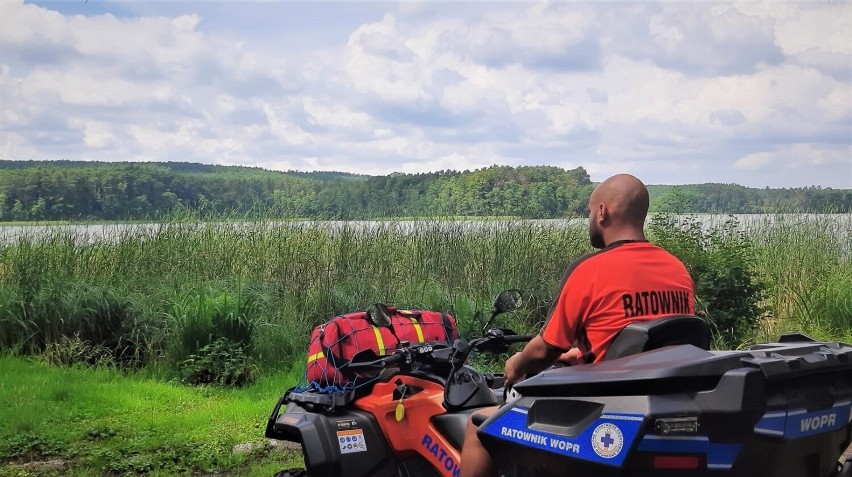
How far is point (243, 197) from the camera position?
562 inches

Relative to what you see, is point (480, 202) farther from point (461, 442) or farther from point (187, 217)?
point (461, 442)

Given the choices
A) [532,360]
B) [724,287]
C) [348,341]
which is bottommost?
[724,287]

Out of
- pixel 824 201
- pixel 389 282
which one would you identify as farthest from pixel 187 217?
pixel 824 201

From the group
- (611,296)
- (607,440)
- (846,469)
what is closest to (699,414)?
(607,440)

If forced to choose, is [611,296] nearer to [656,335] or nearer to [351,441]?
[656,335]

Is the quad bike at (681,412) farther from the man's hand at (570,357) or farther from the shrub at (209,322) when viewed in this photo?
the shrub at (209,322)

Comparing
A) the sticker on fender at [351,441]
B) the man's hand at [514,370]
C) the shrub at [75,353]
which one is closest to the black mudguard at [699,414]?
the man's hand at [514,370]

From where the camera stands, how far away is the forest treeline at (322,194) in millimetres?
13312

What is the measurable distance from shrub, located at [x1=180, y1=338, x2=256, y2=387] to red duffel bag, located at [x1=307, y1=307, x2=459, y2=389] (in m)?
4.46

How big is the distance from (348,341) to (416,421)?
1.95 feet

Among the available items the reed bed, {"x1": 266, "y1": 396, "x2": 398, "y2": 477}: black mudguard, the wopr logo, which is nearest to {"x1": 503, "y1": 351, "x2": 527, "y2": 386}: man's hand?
the wopr logo

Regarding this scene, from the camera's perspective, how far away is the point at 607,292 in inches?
122

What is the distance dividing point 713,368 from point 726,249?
776 cm

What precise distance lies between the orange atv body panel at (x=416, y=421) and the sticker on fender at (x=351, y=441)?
113mm
